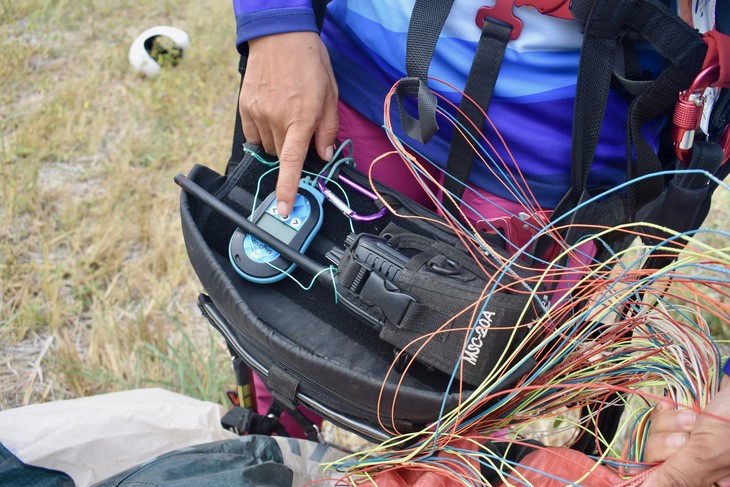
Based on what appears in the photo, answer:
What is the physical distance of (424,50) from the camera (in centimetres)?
105

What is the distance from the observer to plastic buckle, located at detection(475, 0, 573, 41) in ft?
3.26

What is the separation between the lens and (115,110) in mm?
2916

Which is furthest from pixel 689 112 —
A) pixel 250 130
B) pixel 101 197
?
pixel 101 197

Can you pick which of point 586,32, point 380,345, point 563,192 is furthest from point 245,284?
point 586,32

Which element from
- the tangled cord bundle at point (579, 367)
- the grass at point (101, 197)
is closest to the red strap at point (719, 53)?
the tangled cord bundle at point (579, 367)

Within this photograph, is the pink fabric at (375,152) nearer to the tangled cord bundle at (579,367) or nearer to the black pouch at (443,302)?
the tangled cord bundle at (579,367)

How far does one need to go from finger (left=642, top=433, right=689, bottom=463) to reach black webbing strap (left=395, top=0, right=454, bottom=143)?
57cm

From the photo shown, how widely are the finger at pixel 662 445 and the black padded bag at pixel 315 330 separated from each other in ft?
0.62

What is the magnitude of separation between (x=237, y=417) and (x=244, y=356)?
1.02 feet

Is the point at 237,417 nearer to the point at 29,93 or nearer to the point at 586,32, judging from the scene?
the point at 586,32

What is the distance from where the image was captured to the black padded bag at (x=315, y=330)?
987mm

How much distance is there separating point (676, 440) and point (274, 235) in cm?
71

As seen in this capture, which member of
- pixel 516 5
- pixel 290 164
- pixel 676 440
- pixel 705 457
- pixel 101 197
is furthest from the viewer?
pixel 101 197

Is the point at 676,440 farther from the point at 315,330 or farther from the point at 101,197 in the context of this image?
the point at 101,197
